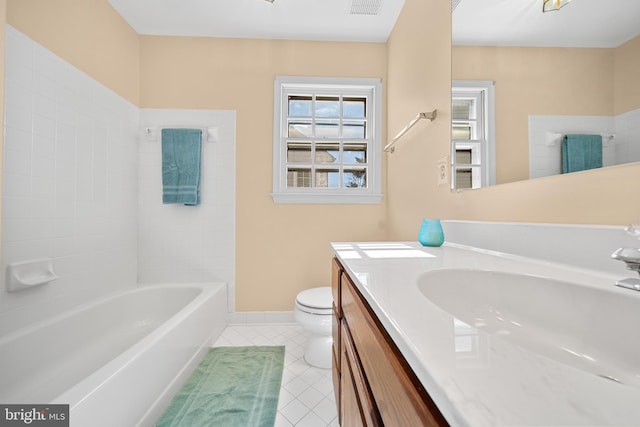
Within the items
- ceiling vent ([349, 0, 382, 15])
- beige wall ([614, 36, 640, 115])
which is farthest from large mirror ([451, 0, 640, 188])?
ceiling vent ([349, 0, 382, 15])

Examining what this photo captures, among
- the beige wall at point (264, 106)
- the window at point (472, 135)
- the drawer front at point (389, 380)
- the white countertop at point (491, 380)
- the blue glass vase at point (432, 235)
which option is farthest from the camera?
the beige wall at point (264, 106)

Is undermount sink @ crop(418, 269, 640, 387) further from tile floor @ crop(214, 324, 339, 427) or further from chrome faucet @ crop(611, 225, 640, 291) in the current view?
tile floor @ crop(214, 324, 339, 427)

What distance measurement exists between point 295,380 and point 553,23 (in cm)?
179

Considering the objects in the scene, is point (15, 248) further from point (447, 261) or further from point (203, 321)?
point (447, 261)

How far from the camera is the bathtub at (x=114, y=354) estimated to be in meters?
0.87

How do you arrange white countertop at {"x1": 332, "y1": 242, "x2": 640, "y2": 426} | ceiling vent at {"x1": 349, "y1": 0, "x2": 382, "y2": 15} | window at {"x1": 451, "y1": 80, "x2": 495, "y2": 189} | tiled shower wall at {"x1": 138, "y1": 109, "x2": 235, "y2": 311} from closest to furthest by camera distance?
white countertop at {"x1": 332, "y1": 242, "x2": 640, "y2": 426} < window at {"x1": 451, "y1": 80, "x2": 495, "y2": 189} < ceiling vent at {"x1": 349, "y1": 0, "x2": 382, "y2": 15} < tiled shower wall at {"x1": 138, "y1": 109, "x2": 235, "y2": 311}

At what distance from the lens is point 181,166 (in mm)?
2008

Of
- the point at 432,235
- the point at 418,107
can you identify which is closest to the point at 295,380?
the point at 432,235

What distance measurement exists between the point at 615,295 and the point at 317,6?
6.97 ft

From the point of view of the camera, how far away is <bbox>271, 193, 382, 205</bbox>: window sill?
2.08 metres

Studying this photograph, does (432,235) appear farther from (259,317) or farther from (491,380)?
(259,317)

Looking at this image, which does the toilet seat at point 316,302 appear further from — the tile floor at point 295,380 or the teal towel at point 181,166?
the teal towel at point 181,166

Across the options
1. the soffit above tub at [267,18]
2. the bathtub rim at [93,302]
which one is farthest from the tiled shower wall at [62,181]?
the soffit above tub at [267,18]

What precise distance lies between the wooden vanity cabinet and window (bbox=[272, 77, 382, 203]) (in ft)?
4.53
